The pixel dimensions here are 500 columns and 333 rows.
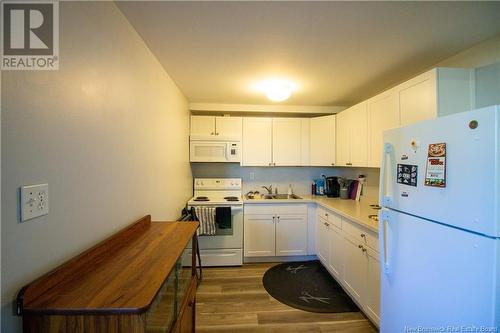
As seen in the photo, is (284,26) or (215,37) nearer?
(284,26)

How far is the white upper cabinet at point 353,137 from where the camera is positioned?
2426 millimetres

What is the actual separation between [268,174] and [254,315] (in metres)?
2.08

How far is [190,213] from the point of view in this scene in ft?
8.70

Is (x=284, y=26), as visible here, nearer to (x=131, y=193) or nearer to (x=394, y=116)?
(x=394, y=116)

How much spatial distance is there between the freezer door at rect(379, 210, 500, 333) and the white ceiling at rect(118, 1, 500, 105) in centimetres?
128

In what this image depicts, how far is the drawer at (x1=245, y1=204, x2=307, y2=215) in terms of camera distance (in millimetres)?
2900

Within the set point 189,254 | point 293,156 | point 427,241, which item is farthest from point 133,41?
point 293,156

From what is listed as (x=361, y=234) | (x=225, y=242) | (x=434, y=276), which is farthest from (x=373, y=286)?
(x=225, y=242)

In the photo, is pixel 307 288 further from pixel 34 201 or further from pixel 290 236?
pixel 34 201

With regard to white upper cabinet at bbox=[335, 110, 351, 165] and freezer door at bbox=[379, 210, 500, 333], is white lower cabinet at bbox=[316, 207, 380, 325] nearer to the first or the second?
freezer door at bbox=[379, 210, 500, 333]

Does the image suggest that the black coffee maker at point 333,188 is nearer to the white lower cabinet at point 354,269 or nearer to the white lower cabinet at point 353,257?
the white lower cabinet at point 353,257

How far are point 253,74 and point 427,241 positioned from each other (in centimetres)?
195

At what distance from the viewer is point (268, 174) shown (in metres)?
3.52

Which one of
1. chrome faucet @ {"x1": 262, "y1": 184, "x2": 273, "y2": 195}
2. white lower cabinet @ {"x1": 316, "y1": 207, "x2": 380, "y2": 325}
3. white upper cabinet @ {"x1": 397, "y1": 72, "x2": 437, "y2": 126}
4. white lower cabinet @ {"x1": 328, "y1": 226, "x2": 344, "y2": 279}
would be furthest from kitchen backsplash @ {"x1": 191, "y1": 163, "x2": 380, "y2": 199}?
white upper cabinet @ {"x1": 397, "y1": 72, "x2": 437, "y2": 126}
